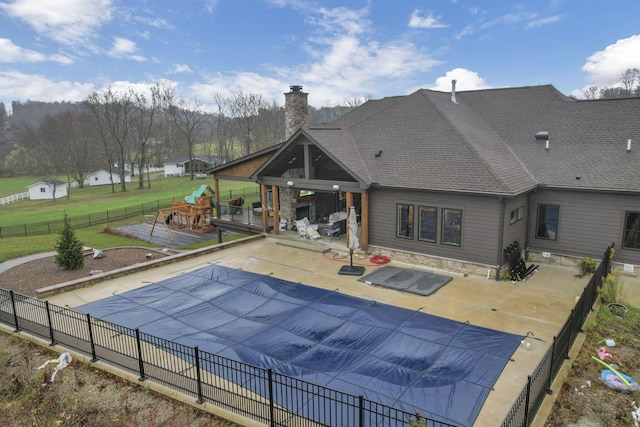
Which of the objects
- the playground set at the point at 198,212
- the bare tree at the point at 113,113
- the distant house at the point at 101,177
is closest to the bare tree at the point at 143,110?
the bare tree at the point at 113,113

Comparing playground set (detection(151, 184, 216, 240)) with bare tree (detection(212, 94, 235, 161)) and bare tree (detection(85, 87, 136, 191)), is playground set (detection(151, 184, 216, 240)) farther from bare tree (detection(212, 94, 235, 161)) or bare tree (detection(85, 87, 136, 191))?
bare tree (detection(212, 94, 235, 161))

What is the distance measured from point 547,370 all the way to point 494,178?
7.38 metres

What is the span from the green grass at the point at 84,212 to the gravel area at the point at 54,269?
2.35 meters

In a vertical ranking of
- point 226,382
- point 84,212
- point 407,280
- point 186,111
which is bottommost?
point 84,212

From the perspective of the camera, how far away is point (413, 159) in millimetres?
15734

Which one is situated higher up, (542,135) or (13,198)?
(542,135)

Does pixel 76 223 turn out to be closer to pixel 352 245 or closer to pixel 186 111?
pixel 352 245

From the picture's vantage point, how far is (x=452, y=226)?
560 inches

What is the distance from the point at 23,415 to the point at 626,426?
33.1ft

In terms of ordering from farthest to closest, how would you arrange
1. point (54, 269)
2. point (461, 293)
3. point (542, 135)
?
point (54, 269)
point (542, 135)
point (461, 293)

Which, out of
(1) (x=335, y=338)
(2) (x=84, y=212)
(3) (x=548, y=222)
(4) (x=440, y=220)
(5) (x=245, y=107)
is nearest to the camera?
(1) (x=335, y=338)

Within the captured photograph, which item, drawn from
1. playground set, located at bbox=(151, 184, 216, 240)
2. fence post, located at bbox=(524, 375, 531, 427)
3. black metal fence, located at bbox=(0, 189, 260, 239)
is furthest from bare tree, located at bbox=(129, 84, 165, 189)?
fence post, located at bbox=(524, 375, 531, 427)

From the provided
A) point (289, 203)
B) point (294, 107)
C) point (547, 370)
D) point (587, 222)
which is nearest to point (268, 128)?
point (294, 107)

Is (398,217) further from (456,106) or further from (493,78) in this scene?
(493,78)
